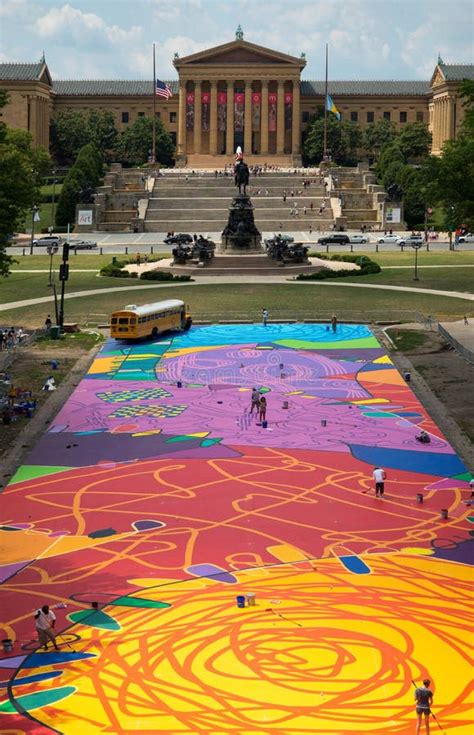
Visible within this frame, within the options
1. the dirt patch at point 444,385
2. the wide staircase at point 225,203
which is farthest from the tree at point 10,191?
the wide staircase at point 225,203

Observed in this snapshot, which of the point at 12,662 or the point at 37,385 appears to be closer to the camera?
the point at 12,662

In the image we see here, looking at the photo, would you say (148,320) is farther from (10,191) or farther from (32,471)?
(32,471)

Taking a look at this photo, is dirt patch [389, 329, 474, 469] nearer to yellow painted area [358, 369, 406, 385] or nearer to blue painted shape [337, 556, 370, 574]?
yellow painted area [358, 369, 406, 385]

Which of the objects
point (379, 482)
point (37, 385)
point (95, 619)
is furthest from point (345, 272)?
point (95, 619)

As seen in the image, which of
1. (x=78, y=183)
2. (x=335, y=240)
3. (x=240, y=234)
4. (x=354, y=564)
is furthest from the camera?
(x=78, y=183)

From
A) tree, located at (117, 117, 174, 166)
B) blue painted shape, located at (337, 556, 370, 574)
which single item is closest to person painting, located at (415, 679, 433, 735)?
blue painted shape, located at (337, 556, 370, 574)

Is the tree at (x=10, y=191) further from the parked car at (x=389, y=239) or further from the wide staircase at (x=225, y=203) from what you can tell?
the wide staircase at (x=225, y=203)

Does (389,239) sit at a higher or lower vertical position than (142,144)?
lower
